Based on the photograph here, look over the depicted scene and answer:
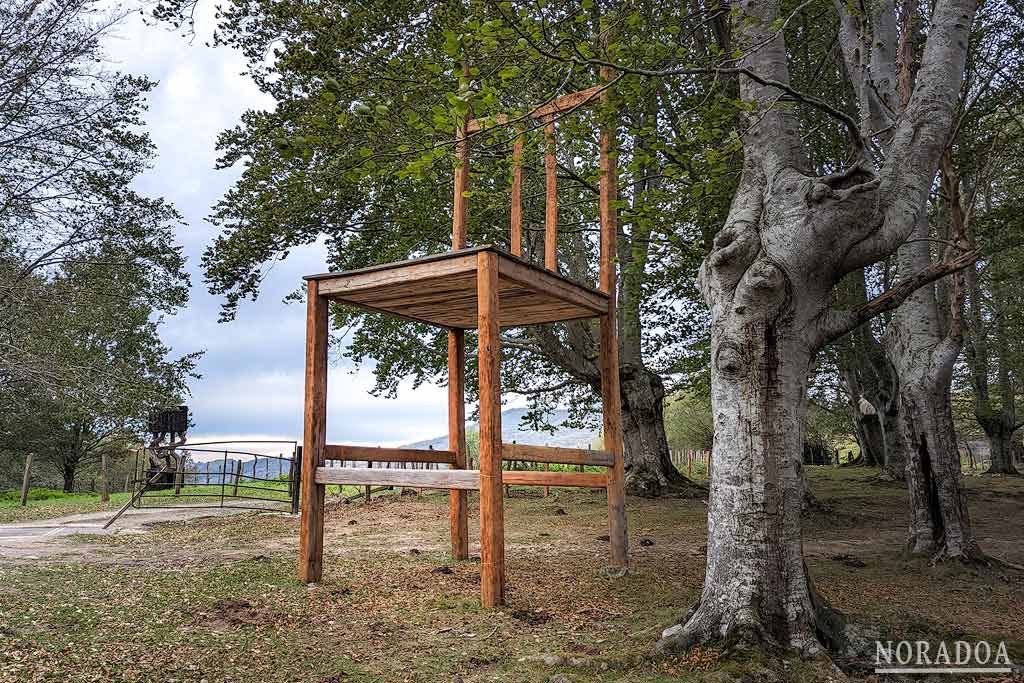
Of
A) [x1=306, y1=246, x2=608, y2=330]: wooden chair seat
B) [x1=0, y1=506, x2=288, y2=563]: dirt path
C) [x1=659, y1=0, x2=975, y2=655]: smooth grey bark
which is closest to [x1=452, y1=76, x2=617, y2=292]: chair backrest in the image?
[x1=306, y1=246, x2=608, y2=330]: wooden chair seat

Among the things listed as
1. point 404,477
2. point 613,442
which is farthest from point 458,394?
point 404,477

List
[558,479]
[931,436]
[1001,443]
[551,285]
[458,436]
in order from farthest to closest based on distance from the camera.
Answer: [1001,443] < [458,436] < [931,436] < [558,479] < [551,285]

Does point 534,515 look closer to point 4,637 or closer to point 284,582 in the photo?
point 284,582

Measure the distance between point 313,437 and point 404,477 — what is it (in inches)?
38.6

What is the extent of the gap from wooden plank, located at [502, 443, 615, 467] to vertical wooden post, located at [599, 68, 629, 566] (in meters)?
0.33

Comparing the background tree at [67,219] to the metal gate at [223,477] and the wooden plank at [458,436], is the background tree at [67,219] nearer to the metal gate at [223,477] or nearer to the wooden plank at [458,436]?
the metal gate at [223,477]

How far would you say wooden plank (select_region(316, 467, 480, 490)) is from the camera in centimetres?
511

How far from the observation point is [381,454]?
21.2 ft

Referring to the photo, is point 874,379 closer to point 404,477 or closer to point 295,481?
point 295,481

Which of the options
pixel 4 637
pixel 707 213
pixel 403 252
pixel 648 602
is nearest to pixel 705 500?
pixel 707 213

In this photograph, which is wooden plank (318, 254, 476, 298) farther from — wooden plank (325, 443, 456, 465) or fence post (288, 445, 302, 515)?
fence post (288, 445, 302, 515)

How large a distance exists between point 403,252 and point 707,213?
4561 millimetres

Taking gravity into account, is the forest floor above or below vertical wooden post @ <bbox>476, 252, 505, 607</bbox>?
below

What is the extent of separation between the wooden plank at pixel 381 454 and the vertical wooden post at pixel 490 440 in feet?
5.65
